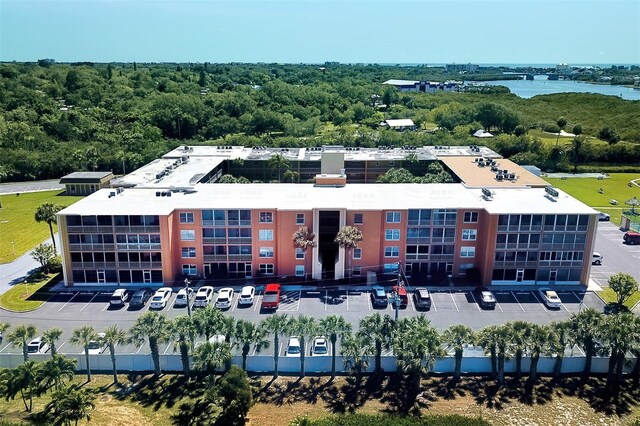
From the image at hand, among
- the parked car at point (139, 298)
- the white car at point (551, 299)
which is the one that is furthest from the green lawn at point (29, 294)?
the white car at point (551, 299)

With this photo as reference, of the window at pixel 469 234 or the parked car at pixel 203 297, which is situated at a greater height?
the window at pixel 469 234

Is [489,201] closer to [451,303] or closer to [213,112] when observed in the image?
[451,303]

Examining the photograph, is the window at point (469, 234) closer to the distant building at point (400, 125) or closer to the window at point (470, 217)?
the window at point (470, 217)

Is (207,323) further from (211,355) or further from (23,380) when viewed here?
(23,380)

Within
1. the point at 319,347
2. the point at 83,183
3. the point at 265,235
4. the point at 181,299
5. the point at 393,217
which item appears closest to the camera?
the point at 319,347

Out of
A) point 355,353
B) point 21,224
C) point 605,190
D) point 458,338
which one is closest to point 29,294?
point 21,224

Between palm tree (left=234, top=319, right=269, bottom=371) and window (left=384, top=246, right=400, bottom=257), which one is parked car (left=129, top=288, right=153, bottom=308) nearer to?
palm tree (left=234, top=319, right=269, bottom=371)
